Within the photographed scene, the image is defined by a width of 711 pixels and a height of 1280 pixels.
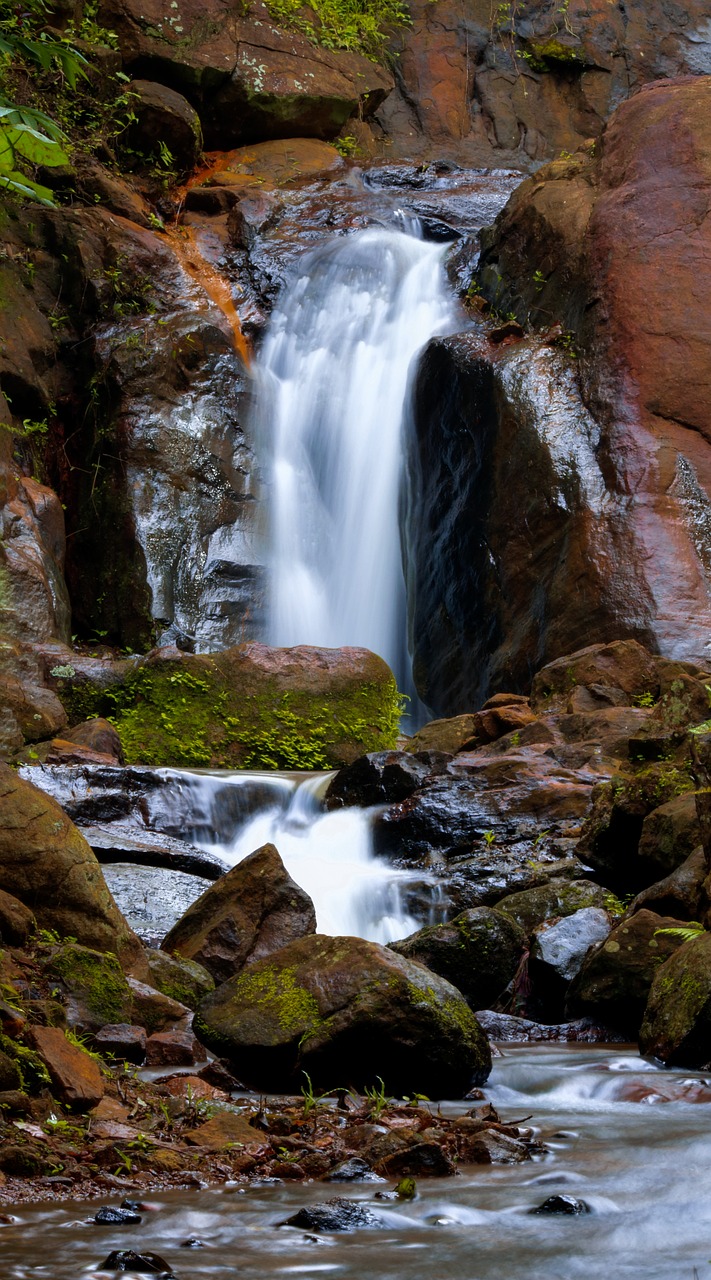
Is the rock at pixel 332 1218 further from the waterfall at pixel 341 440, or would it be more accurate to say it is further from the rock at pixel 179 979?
the waterfall at pixel 341 440

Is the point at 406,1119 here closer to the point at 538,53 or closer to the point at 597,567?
the point at 597,567

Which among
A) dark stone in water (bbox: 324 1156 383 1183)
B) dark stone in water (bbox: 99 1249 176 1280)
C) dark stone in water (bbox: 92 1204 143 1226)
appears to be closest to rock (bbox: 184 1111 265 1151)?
dark stone in water (bbox: 324 1156 383 1183)

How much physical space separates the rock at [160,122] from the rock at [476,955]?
52.0ft

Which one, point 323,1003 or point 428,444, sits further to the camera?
point 428,444

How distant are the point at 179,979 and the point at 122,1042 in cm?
105

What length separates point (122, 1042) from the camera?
4254 millimetres

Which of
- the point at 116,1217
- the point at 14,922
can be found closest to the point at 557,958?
the point at 14,922

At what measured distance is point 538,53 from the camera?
24891 millimetres

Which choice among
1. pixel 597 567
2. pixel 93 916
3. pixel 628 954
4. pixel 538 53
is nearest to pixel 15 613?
pixel 597 567

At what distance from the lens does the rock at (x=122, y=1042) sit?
4.24 meters

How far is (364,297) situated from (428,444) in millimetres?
3180

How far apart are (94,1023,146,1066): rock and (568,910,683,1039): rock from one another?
226 cm

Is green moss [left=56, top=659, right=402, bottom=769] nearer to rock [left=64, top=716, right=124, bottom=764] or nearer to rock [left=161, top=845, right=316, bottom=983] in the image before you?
rock [left=64, top=716, right=124, bottom=764]

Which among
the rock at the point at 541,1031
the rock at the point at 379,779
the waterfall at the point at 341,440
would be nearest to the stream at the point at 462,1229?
the rock at the point at 541,1031
